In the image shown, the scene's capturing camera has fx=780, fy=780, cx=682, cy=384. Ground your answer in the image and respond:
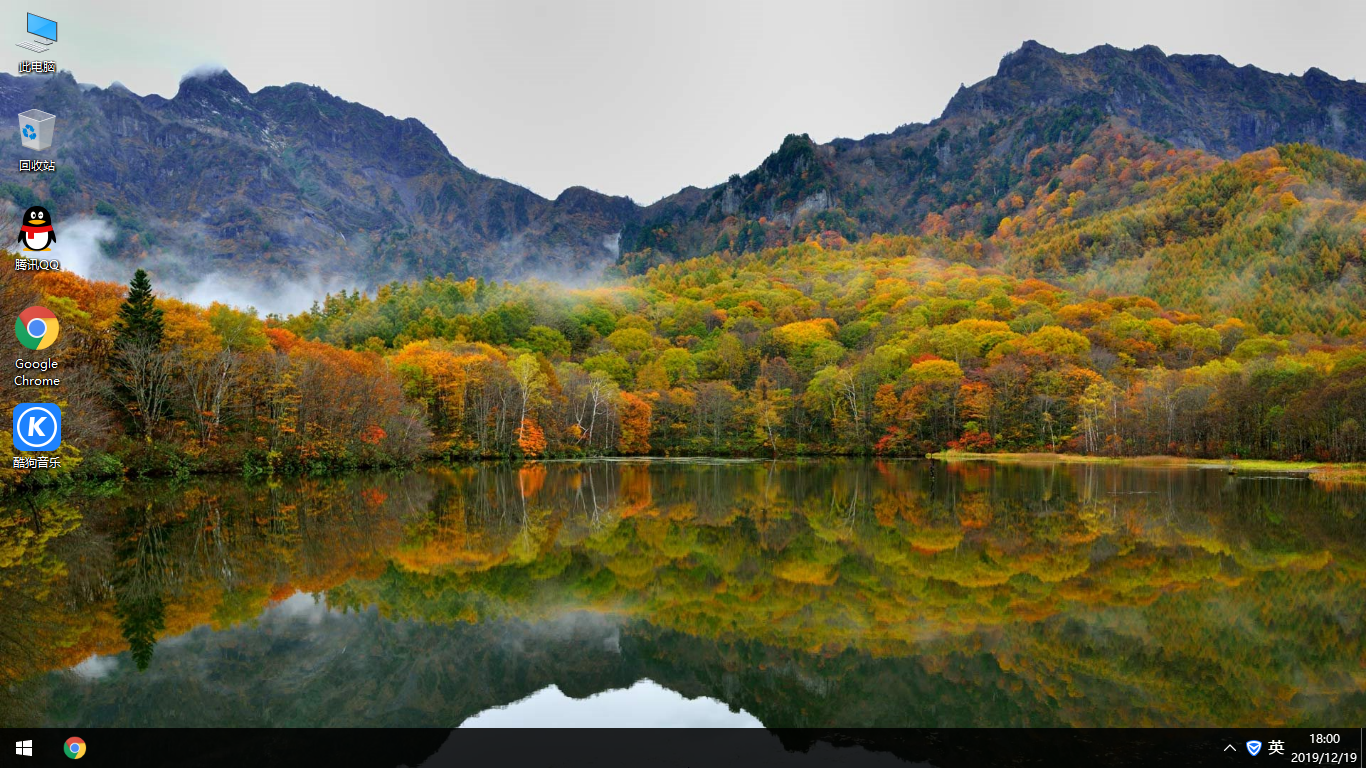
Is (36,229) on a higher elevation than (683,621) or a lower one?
higher

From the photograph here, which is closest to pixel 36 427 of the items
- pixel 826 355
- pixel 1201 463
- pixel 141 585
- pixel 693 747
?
pixel 141 585

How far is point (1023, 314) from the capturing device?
103438mm

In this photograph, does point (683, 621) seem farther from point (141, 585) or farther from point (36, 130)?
point (36, 130)

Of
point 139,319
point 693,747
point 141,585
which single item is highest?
point 139,319

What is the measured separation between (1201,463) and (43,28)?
196 feet

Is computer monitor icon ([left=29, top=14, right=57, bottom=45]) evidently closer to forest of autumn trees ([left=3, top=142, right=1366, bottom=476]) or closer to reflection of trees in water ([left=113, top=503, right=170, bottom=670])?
reflection of trees in water ([left=113, top=503, right=170, bottom=670])

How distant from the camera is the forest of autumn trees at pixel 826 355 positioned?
39094 mm

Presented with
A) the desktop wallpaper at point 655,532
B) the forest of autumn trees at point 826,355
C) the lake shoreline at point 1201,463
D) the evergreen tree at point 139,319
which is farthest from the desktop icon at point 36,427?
the lake shoreline at point 1201,463

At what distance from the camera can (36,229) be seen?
10.7 metres

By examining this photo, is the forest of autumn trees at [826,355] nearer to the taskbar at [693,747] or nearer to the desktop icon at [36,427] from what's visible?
the desktop icon at [36,427]

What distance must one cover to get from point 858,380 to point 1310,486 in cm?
4635

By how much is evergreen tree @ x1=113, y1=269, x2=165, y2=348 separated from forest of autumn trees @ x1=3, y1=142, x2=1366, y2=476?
0.38 feet

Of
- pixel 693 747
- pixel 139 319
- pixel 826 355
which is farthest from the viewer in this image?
pixel 826 355

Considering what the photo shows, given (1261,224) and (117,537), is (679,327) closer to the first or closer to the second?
(1261,224)
